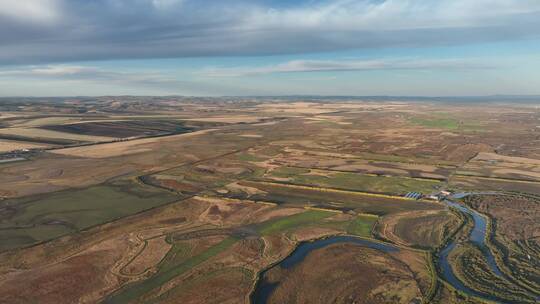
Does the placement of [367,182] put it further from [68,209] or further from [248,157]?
[68,209]

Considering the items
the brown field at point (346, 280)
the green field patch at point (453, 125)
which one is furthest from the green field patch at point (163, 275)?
the green field patch at point (453, 125)

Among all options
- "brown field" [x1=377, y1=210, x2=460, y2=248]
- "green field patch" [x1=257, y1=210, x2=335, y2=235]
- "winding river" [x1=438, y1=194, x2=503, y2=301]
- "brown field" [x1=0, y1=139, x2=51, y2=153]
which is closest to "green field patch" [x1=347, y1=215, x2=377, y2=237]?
"brown field" [x1=377, y1=210, x2=460, y2=248]

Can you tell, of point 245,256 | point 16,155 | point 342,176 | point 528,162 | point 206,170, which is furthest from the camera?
point 16,155

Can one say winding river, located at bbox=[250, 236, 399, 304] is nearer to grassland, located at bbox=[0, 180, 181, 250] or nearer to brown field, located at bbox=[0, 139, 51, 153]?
grassland, located at bbox=[0, 180, 181, 250]

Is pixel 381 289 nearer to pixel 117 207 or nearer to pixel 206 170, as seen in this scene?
pixel 117 207

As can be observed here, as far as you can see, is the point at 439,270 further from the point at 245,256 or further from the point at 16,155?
the point at 16,155

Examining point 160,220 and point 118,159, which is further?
point 118,159

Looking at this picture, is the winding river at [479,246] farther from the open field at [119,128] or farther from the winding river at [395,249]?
the open field at [119,128]

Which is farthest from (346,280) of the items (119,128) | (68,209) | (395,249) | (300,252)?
(119,128)

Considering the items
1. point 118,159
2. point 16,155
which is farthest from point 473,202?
point 16,155

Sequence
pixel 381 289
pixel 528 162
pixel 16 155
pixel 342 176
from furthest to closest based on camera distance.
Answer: pixel 16 155 < pixel 528 162 < pixel 342 176 < pixel 381 289
